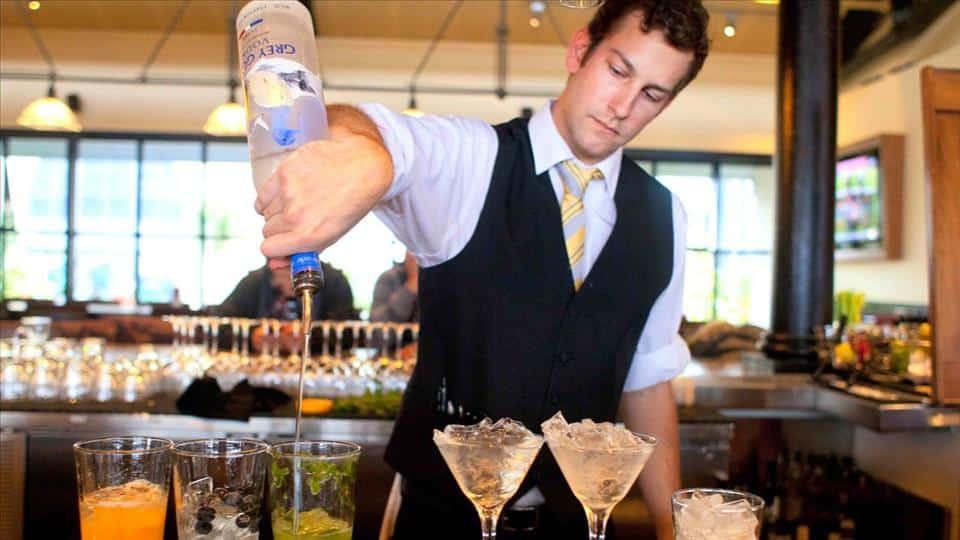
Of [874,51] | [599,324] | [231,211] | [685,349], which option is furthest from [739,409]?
[231,211]

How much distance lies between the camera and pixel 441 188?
65.5 inches

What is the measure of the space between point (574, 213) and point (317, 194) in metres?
0.84

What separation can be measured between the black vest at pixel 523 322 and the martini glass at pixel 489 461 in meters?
0.60

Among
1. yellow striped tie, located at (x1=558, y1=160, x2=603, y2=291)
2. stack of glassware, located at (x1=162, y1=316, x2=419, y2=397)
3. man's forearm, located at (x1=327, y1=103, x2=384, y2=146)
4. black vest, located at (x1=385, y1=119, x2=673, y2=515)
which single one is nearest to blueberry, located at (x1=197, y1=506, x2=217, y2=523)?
man's forearm, located at (x1=327, y1=103, x2=384, y2=146)

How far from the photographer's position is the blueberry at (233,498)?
97cm

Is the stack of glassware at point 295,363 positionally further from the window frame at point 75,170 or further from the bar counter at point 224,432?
the window frame at point 75,170

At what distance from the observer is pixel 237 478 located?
38.4 inches

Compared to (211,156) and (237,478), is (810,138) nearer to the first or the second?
(237,478)

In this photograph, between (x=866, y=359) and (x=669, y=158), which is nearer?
(x=866, y=359)

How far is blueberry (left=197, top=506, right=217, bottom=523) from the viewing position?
96 centimetres

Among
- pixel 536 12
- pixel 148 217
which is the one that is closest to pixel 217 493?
pixel 536 12

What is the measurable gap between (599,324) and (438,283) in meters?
0.31

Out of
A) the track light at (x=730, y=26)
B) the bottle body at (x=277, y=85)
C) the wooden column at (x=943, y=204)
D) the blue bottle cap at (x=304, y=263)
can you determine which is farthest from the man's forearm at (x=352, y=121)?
the track light at (x=730, y=26)

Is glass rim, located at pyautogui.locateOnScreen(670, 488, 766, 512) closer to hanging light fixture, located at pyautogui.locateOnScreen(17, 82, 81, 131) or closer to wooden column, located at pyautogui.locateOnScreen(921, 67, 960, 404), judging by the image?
wooden column, located at pyautogui.locateOnScreen(921, 67, 960, 404)
